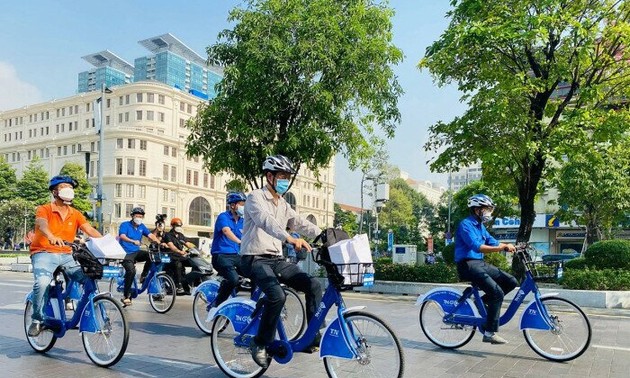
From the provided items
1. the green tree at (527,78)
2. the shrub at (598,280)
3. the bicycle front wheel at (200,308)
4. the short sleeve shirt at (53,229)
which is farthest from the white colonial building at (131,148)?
the short sleeve shirt at (53,229)

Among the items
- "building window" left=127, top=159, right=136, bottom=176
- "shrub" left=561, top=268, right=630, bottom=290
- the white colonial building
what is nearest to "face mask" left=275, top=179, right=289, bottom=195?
"shrub" left=561, top=268, right=630, bottom=290

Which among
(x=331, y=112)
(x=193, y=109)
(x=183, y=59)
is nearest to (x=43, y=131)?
(x=193, y=109)

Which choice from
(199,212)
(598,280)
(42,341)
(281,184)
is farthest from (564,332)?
(199,212)

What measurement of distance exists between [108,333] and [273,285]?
2.07 meters

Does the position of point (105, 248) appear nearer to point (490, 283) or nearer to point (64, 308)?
point (64, 308)

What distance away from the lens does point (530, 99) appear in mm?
15828

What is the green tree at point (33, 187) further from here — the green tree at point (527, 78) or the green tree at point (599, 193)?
the green tree at point (527, 78)

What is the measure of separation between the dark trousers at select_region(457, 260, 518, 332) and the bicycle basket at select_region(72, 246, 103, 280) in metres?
4.21

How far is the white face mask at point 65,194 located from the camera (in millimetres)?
6477

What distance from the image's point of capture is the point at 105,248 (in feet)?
20.2

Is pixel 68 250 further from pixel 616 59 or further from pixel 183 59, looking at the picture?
pixel 183 59

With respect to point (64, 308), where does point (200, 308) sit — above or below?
below

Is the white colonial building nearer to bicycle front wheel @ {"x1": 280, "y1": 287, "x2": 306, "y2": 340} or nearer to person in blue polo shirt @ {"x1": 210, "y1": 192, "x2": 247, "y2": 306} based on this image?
person in blue polo shirt @ {"x1": 210, "y1": 192, "x2": 247, "y2": 306}

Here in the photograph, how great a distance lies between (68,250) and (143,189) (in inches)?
2901
